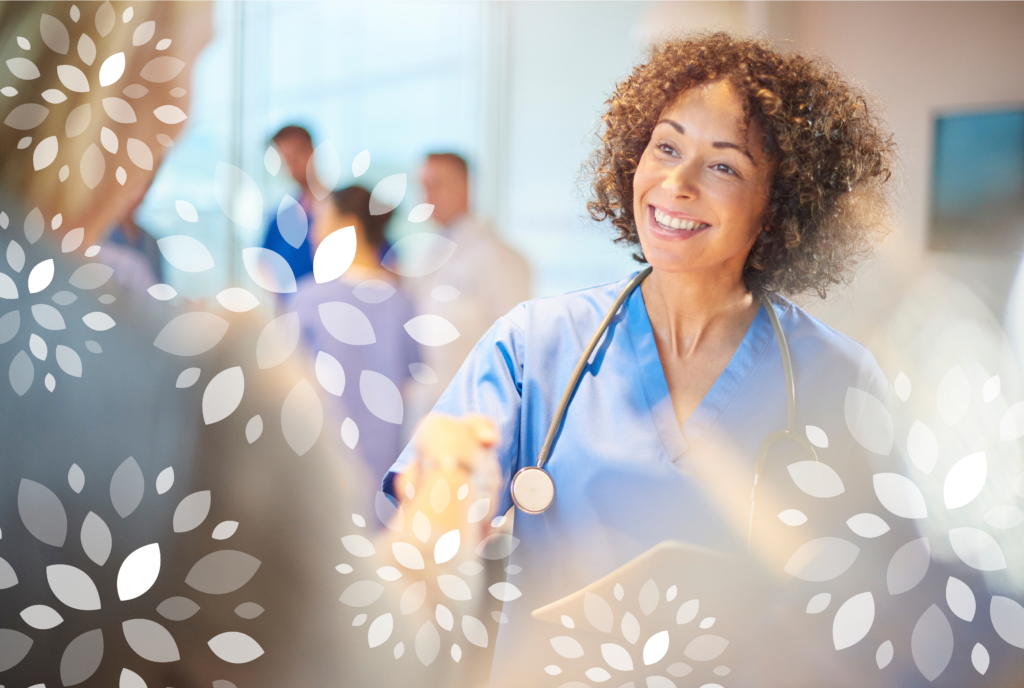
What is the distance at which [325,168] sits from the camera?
0.72 metres

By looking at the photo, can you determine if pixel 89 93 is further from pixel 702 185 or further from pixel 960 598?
pixel 960 598

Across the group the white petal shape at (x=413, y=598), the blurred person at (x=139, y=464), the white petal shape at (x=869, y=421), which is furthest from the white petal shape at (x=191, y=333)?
the white petal shape at (x=869, y=421)

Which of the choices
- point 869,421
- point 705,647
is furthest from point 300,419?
point 869,421

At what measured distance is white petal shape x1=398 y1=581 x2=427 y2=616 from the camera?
725 millimetres

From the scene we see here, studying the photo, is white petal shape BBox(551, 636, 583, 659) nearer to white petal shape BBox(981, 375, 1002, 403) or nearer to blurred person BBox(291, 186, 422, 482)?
blurred person BBox(291, 186, 422, 482)

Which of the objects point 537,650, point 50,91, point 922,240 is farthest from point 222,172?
point 922,240

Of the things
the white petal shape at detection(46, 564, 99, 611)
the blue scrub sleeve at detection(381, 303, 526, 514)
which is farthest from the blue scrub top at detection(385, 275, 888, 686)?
the white petal shape at detection(46, 564, 99, 611)

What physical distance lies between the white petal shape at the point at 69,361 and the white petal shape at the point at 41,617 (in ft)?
0.77

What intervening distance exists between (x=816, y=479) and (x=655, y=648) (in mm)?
228

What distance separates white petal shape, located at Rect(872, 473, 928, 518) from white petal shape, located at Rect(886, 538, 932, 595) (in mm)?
28

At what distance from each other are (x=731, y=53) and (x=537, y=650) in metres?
0.61

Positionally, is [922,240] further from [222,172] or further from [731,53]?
[222,172]

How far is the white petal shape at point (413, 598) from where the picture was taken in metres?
0.72

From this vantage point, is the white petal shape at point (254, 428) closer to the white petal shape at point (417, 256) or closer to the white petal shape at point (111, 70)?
the white petal shape at point (417, 256)
